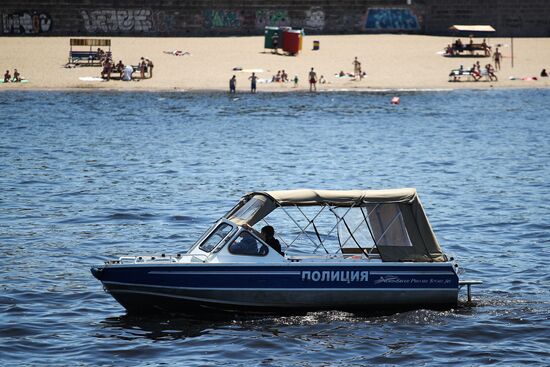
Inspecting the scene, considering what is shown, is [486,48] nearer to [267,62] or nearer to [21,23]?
[267,62]

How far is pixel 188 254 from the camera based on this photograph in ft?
71.7

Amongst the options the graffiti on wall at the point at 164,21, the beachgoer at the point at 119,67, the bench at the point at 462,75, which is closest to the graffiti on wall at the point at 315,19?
the graffiti on wall at the point at 164,21

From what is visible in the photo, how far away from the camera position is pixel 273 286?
827 inches

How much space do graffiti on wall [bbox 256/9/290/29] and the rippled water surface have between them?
58.5 feet

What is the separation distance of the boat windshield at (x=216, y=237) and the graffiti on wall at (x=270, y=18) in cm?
7553

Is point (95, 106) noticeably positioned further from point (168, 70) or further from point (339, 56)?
point (339, 56)

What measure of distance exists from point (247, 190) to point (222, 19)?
57114 millimetres

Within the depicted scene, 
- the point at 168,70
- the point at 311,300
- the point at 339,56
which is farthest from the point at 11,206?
the point at 339,56

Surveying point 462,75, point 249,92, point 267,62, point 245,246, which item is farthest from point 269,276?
point 267,62

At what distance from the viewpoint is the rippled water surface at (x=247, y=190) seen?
20547 mm

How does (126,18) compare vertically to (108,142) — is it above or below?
above

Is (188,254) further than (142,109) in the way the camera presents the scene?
No

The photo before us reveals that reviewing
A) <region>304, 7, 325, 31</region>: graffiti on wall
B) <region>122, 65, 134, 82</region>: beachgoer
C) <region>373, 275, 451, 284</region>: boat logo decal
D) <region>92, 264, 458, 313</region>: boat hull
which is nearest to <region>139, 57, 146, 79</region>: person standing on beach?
<region>122, 65, 134, 82</region>: beachgoer

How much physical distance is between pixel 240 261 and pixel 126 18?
2949 inches
